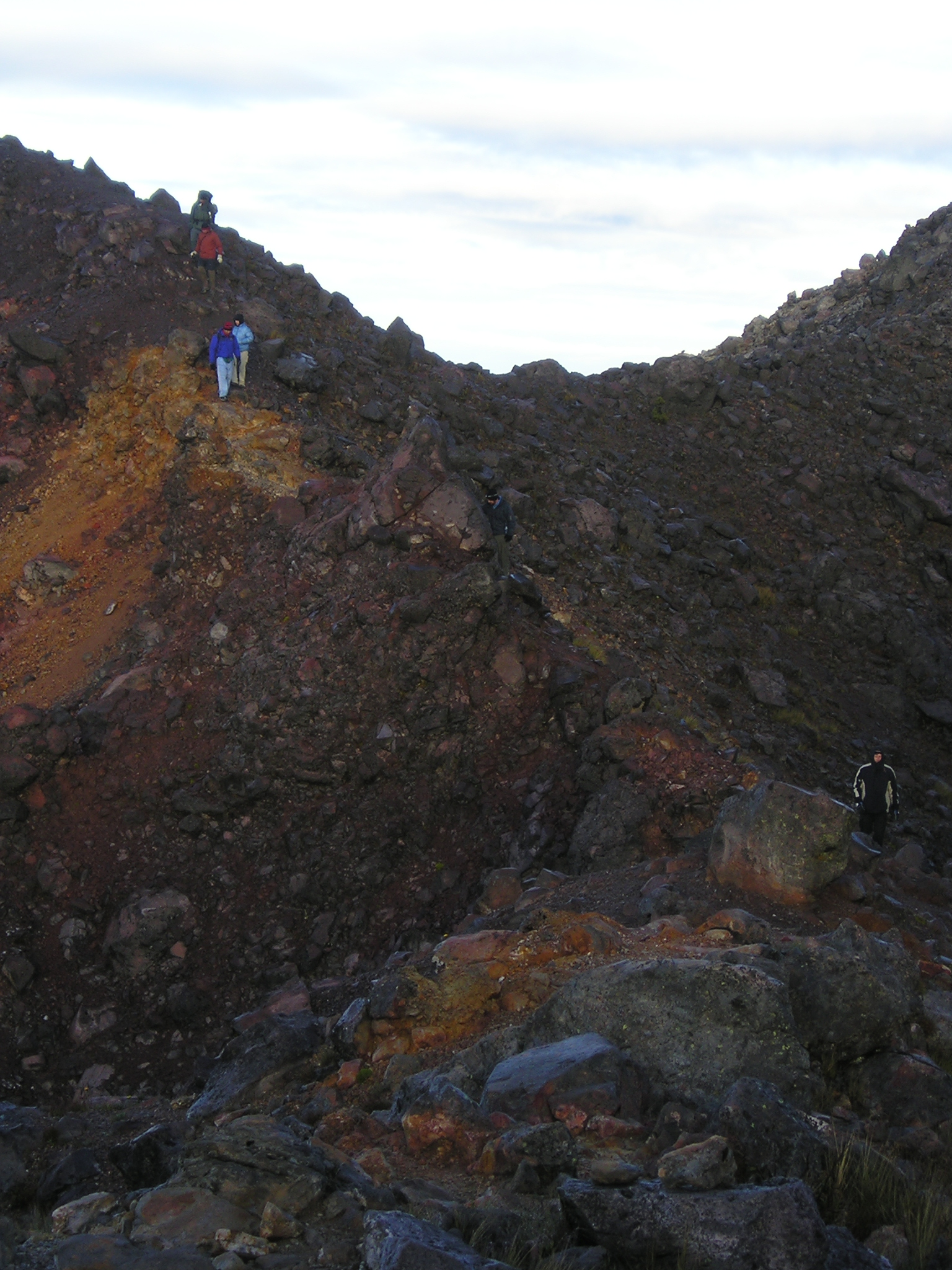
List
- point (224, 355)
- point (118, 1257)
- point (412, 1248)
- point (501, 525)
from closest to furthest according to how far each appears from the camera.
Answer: point (412, 1248) < point (118, 1257) < point (501, 525) < point (224, 355)

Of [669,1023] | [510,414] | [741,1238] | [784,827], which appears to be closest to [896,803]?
[784,827]

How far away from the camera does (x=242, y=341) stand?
17031 mm

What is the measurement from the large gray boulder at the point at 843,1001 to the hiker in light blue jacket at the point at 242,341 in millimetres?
13135

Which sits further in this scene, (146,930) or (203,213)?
(203,213)

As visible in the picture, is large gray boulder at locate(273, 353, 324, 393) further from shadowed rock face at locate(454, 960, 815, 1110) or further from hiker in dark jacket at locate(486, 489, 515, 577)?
shadowed rock face at locate(454, 960, 815, 1110)

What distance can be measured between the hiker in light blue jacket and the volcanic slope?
9.5 inches

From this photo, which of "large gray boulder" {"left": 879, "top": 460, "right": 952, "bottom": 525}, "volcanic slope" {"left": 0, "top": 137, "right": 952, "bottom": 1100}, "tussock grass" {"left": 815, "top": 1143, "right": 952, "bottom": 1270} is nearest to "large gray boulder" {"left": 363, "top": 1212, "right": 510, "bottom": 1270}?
"tussock grass" {"left": 815, "top": 1143, "right": 952, "bottom": 1270}

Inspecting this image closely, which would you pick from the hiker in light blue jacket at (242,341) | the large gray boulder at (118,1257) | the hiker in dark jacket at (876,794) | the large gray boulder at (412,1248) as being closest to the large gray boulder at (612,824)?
the hiker in dark jacket at (876,794)

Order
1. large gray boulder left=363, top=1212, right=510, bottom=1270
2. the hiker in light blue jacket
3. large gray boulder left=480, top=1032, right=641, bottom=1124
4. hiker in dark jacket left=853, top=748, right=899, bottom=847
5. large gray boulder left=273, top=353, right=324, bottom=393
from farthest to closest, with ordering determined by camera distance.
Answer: large gray boulder left=273, top=353, right=324, bottom=393
the hiker in light blue jacket
hiker in dark jacket left=853, top=748, right=899, bottom=847
large gray boulder left=480, top=1032, right=641, bottom=1124
large gray boulder left=363, top=1212, right=510, bottom=1270

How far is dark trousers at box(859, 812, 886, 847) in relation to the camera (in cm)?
1220

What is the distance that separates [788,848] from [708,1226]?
5.27 meters

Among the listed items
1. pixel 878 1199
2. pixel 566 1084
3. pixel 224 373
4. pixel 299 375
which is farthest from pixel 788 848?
pixel 299 375

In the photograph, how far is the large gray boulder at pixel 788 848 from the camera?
9.30 meters

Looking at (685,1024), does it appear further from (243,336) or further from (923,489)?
(923,489)
